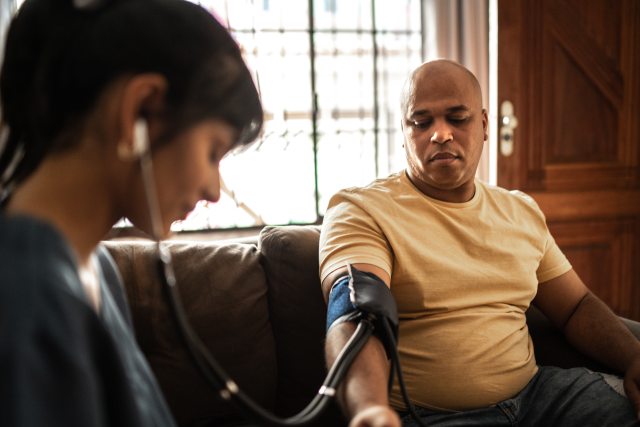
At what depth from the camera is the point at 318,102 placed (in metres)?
3.25

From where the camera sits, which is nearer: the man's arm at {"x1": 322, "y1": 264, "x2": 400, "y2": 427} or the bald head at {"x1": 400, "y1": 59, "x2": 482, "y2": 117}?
the man's arm at {"x1": 322, "y1": 264, "x2": 400, "y2": 427}

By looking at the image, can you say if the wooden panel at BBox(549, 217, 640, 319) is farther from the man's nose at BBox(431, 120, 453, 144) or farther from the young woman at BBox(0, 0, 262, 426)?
the young woman at BBox(0, 0, 262, 426)

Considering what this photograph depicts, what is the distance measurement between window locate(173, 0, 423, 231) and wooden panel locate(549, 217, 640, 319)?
3.20 feet

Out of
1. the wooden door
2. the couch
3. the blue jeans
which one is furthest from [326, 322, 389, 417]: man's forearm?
the wooden door

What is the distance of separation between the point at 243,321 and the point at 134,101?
1.01m

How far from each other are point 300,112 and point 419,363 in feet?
6.73

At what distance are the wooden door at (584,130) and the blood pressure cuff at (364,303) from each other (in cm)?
167

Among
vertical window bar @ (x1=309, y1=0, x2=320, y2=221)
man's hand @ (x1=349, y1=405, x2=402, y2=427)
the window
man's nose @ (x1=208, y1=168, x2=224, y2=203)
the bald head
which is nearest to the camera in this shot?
man's nose @ (x1=208, y1=168, x2=224, y2=203)

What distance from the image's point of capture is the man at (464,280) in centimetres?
143

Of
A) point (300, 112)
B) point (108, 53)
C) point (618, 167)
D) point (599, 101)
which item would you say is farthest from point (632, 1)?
point (108, 53)

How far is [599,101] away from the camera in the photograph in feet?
9.48

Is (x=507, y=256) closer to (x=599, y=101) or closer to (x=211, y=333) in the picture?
(x=211, y=333)

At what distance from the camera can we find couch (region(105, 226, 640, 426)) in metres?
1.50

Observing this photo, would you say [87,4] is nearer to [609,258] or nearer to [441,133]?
[441,133]
